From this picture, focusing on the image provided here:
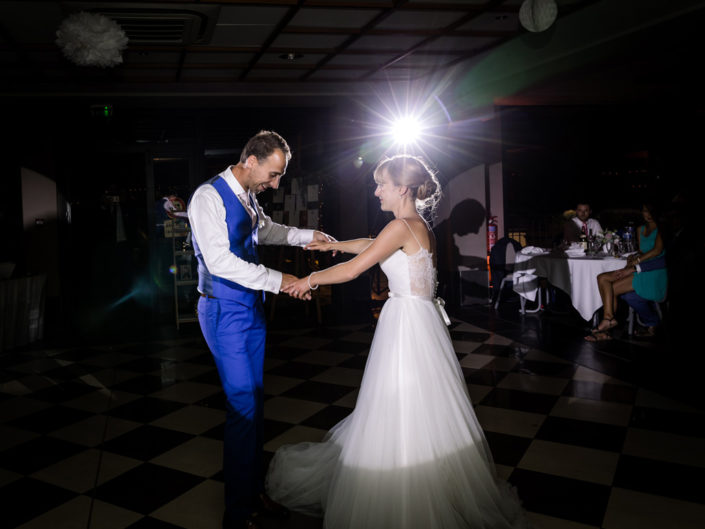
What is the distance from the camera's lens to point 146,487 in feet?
8.50

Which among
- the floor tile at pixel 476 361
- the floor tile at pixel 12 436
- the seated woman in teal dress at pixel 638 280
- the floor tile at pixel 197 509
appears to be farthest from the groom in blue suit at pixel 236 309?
the seated woman in teal dress at pixel 638 280

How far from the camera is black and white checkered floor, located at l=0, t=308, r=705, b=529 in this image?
235cm

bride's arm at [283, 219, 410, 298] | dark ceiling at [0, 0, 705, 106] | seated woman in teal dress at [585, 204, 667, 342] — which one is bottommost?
seated woman in teal dress at [585, 204, 667, 342]

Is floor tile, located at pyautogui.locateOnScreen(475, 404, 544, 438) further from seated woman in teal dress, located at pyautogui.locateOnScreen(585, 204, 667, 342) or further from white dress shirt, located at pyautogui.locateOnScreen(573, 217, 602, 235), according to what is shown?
white dress shirt, located at pyautogui.locateOnScreen(573, 217, 602, 235)

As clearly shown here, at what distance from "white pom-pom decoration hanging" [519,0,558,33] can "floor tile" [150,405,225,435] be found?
436 cm

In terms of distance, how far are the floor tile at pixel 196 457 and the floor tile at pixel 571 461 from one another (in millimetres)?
1549

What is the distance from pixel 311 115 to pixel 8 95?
13.0 feet

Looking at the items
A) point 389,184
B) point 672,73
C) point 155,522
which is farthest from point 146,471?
point 672,73

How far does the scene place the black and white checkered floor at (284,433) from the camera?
7.72 ft

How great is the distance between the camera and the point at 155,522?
2.27 meters

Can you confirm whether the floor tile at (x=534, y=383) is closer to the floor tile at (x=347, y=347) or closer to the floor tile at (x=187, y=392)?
the floor tile at (x=347, y=347)

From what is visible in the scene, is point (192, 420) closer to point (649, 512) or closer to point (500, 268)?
point (649, 512)

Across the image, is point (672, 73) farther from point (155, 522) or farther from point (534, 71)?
point (155, 522)

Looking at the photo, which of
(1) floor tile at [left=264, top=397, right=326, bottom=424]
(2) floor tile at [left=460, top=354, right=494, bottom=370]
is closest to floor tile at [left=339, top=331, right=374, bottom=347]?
(2) floor tile at [left=460, top=354, right=494, bottom=370]
